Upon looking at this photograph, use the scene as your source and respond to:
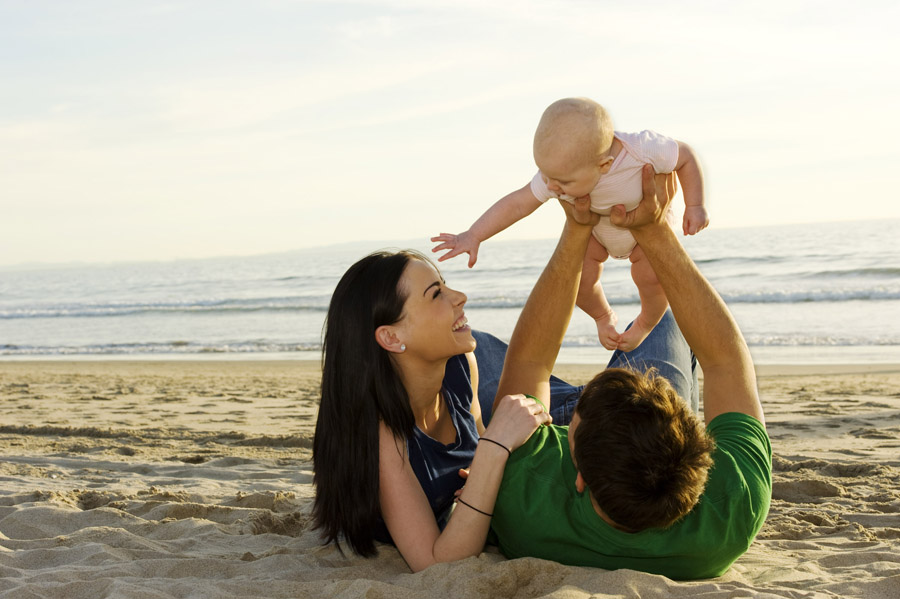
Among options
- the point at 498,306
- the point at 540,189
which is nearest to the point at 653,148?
the point at 540,189

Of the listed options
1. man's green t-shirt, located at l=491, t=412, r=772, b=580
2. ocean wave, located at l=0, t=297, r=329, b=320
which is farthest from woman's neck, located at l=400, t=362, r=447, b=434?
ocean wave, located at l=0, t=297, r=329, b=320

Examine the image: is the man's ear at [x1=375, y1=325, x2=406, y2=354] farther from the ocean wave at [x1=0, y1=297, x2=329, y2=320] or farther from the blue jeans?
the ocean wave at [x1=0, y1=297, x2=329, y2=320]

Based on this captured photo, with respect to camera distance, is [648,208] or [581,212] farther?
[581,212]

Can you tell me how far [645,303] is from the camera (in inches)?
156

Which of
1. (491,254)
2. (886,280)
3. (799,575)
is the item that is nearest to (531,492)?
(799,575)

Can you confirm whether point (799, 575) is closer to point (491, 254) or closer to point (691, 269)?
point (691, 269)

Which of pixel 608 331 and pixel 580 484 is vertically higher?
pixel 608 331

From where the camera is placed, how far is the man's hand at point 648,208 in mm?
3301

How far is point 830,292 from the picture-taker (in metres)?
16.7

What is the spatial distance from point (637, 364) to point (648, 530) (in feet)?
4.15

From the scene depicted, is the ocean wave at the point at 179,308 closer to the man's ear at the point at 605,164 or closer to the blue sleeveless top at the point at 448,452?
the blue sleeveless top at the point at 448,452

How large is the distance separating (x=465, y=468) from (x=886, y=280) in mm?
17863

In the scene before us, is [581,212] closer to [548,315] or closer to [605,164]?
[605,164]

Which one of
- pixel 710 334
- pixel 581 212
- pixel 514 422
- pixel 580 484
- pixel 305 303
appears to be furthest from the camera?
pixel 305 303
